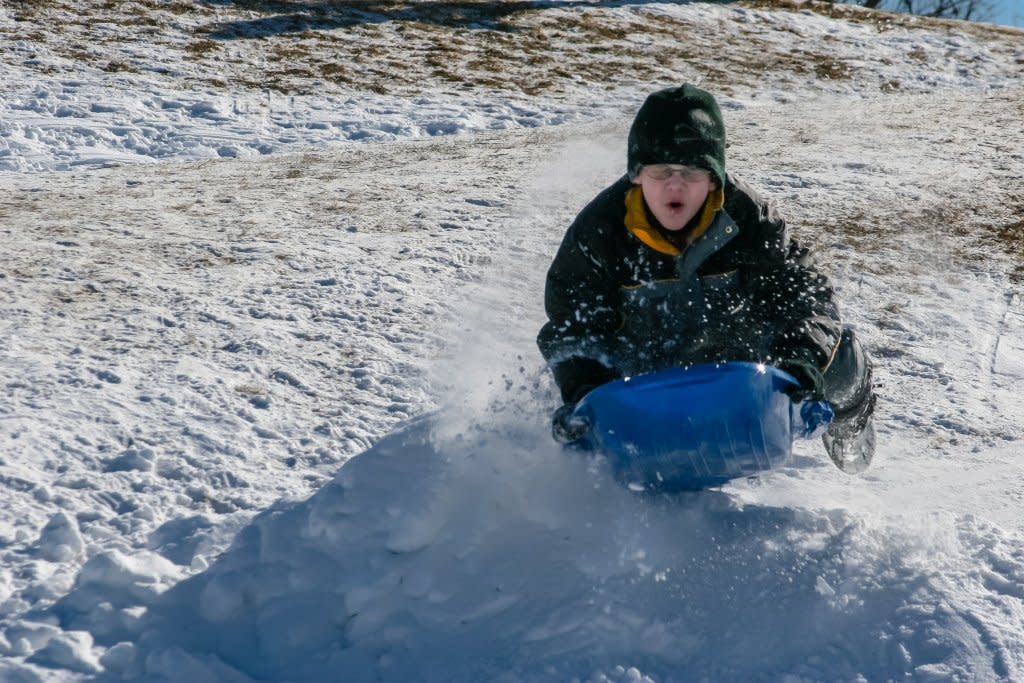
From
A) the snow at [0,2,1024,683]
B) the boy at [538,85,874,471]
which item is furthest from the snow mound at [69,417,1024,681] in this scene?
the boy at [538,85,874,471]

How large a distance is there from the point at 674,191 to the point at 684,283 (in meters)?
0.29

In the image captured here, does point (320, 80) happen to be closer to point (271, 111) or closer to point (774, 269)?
point (271, 111)

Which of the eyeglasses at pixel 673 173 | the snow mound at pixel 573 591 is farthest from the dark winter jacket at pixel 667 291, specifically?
the snow mound at pixel 573 591

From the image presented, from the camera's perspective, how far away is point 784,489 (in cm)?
307

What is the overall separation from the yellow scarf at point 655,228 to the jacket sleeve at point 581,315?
0.35ft

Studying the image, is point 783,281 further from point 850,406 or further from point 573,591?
point 573,591

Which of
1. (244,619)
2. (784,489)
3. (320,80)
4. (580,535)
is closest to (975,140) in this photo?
(320,80)

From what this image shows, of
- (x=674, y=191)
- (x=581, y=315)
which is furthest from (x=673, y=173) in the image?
(x=581, y=315)

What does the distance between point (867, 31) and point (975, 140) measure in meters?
5.31

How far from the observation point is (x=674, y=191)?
111 inches

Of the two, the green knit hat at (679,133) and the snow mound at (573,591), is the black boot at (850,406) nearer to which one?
the snow mound at (573,591)

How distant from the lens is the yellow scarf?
285 cm

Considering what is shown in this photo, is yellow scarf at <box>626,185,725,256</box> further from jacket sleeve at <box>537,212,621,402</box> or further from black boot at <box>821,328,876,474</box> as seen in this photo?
black boot at <box>821,328,876,474</box>

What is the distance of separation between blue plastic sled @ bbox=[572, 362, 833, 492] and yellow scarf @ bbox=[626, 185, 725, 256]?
1.38 ft
